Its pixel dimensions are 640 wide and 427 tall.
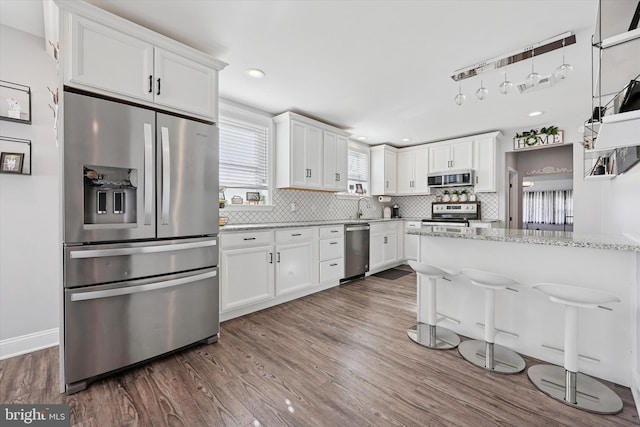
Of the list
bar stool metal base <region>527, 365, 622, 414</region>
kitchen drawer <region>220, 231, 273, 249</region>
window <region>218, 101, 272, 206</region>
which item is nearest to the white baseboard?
kitchen drawer <region>220, 231, 273, 249</region>

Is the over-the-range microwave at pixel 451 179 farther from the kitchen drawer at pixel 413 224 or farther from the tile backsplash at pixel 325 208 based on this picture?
the kitchen drawer at pixel 413 224

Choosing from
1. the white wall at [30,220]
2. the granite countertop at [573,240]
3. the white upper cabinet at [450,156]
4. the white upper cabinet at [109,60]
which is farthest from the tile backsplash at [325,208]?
the granite countertop at [573,240]

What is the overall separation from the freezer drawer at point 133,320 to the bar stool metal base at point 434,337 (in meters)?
1.84

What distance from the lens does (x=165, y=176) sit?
6.89ft

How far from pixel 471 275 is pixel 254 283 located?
86.1 inches

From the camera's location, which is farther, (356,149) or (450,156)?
(356,149)

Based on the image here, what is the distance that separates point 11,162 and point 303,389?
2845 mm

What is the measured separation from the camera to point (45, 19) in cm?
212

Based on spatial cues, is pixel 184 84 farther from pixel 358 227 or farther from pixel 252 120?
pixel 358 227

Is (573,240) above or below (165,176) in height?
below

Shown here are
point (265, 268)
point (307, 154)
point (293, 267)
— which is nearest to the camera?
point (265, 268)

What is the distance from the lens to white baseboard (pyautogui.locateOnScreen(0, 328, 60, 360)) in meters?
2.16

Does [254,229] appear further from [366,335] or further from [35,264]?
[35,264]

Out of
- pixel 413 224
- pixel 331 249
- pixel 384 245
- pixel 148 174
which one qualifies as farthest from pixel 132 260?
pixel 413 224
